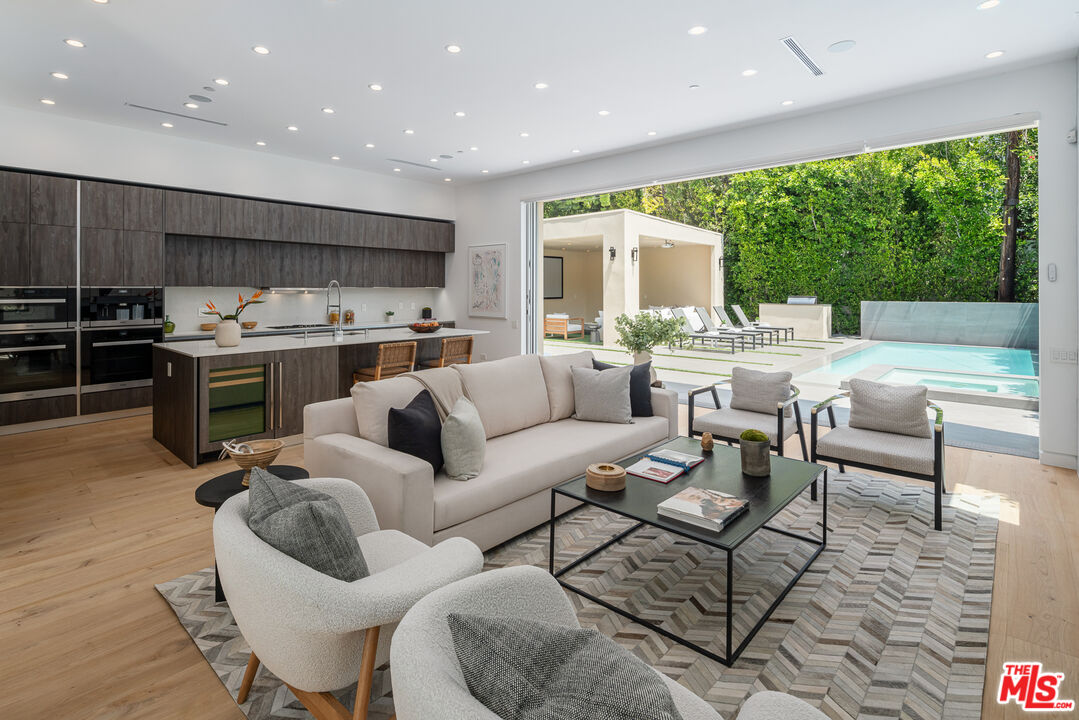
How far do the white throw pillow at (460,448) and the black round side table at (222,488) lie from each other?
672mm

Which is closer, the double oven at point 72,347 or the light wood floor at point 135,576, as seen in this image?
the light wood floor at point 135,576

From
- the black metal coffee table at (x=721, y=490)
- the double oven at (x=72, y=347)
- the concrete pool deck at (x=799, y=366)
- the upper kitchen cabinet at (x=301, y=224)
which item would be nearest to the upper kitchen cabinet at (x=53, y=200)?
the double oven at (x=72, y=347)

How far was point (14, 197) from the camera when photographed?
5.04 metres

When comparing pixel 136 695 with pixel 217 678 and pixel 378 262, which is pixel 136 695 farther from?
pixel 378 262

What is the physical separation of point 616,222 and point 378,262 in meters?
4.69

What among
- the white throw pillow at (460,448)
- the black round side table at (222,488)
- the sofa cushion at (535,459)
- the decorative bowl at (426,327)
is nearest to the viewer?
the black round side table at (222,488)

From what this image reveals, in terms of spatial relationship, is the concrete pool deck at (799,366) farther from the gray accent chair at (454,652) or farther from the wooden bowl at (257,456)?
the wooden bowl at (257,456)

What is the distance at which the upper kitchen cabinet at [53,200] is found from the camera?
16.9ft

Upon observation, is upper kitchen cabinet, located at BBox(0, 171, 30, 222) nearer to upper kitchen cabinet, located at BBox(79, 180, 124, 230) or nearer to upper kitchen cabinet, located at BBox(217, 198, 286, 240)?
upper kitchen cabinet, located at BBox(79, 180, 124, 230)

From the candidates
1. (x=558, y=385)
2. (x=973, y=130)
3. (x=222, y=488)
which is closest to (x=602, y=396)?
(x=558, y=385)

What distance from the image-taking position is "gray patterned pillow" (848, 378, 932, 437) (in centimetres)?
367

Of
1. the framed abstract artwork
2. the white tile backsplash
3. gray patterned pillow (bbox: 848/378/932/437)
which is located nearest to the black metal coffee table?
gray patterned pillow (bbox: 848/378/932/437)

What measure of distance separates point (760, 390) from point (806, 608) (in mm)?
2145

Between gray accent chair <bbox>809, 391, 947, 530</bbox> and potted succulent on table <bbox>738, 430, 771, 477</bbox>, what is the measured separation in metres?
0.98
